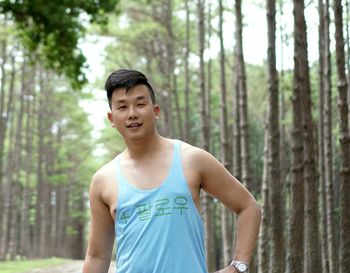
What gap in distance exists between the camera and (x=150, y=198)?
2.54 m

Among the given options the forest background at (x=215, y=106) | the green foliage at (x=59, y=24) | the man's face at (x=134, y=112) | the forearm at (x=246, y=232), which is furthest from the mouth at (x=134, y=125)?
the green foliage at (x=59, y=24)

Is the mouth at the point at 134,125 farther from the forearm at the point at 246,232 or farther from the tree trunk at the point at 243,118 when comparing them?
the tree trunk at the point at 243,118

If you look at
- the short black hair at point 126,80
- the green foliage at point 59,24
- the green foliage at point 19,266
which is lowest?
the green foliage at point 19,266

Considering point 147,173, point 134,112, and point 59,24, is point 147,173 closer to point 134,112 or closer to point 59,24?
point 134,112

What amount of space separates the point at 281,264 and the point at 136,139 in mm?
6487

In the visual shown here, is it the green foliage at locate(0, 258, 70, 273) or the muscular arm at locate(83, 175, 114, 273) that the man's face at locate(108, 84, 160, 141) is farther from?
the green foliage at locate(0, 258, 70, 273)

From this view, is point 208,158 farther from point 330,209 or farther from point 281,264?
point 330,209

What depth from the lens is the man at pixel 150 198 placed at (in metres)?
2.52

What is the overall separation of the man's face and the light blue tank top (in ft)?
0.75

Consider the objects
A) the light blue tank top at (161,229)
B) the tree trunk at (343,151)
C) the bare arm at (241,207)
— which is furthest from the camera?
the tree trunk at (343,151)

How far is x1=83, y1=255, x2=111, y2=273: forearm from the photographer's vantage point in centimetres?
285

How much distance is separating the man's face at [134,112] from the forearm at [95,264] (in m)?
0.50

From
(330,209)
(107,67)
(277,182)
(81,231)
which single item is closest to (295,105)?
(277,182)

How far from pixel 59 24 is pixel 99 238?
35.9ft
